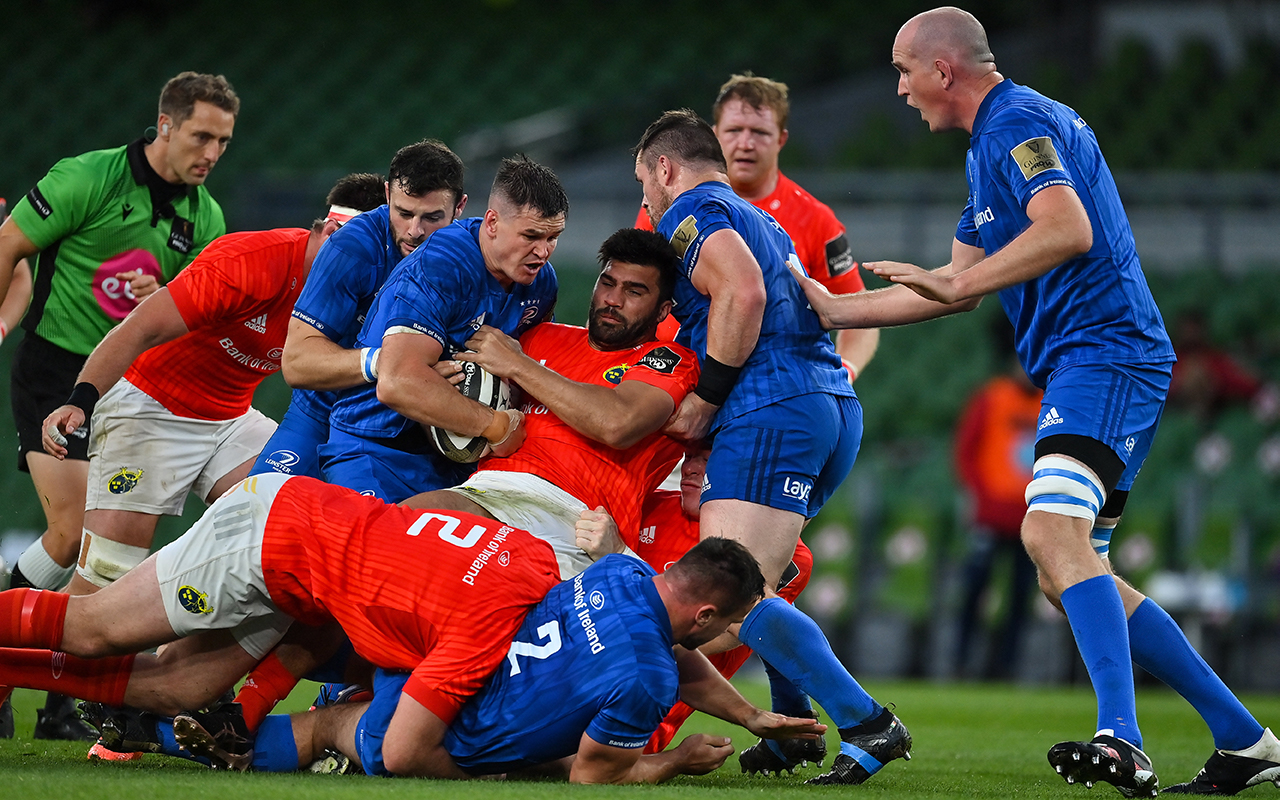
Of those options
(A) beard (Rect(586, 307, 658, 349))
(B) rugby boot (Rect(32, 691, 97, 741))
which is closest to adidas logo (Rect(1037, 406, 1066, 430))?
(A) beard (Rect(586, 307, 658, 349))

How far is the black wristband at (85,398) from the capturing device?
520 centimetres

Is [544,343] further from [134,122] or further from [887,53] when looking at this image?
[134,122]

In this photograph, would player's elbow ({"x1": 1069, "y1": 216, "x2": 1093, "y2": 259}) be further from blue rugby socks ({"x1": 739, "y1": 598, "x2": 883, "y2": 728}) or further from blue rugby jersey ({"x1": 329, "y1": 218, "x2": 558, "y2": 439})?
blue rugby jersey ({"x1": 329, "y1": 218, "x2": 558, "y2": 439})

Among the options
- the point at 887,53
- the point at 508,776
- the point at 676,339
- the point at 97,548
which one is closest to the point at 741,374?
the point at 676,339

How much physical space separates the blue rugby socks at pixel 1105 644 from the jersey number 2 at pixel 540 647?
1557mm

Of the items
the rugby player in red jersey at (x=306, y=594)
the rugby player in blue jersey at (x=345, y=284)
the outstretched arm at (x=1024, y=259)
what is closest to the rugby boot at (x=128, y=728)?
the rugby player in red jersey at (x=306, y=594)

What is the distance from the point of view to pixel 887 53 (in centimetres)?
1666

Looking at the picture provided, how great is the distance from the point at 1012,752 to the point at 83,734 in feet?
12.7

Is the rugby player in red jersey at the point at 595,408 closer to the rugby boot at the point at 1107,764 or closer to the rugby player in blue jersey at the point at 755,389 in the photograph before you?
the rugby player in blue jersey at the point at 755,389

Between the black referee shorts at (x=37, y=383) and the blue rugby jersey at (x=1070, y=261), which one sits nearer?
the blue rugby jersey at (x=1070, y=261)

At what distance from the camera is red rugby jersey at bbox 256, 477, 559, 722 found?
4117 millimetres

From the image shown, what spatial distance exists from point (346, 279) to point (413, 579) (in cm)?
151

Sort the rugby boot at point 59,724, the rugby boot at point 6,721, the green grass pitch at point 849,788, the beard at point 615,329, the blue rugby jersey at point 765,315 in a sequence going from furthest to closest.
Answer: the rugby boot at point 59,724 < the rugby boot at point 6,721 < the beard at point 615,329 < the blue rugby jersey at point 765,315 < the green grass pitch at point 849,788

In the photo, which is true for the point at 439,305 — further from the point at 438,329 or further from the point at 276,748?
the point at 276,748
